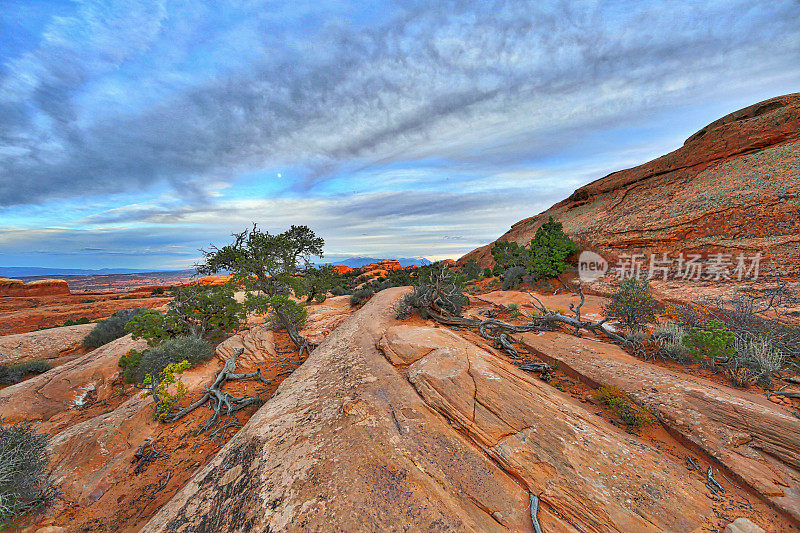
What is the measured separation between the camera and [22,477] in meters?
3.79

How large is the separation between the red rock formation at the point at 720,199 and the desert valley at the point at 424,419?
4.35 feet

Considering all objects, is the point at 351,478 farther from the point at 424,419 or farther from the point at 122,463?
the point at 122,463

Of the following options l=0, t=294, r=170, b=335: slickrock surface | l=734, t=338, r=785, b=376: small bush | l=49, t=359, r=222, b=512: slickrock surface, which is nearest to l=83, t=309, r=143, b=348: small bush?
l=0, t=294, r=170, b=335: slickrock surface

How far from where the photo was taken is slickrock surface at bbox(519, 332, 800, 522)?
10.4 ft

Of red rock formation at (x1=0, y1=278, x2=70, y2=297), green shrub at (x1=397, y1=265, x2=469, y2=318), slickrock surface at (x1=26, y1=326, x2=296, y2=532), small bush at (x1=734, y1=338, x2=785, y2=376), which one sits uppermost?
red rock formation at (x1=0, y1=278, x2=70, y2=297)

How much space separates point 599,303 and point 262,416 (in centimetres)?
1479

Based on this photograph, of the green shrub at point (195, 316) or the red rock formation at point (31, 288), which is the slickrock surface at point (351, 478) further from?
the red rock formation at point (31, 288)

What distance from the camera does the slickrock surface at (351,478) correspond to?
2.68 m

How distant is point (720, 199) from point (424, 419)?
2395cm

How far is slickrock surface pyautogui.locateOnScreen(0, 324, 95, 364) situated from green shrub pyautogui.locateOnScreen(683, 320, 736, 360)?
1017 inches

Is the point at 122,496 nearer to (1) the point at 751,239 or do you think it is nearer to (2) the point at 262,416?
(2) the point at 262,416

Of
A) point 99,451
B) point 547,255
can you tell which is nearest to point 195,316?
point 99,451

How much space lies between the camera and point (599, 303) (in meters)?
12.3

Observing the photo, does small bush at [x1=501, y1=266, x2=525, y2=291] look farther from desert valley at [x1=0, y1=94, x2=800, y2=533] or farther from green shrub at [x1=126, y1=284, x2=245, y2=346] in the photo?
green shrub at [x1=126, y1=284, x2=245, y2=346]
